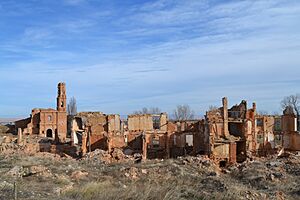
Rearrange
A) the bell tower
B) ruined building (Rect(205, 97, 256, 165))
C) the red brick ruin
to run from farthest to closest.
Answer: the bell tower < the red brick ruin < ruined building (Rect(205, 97, 256, 165))

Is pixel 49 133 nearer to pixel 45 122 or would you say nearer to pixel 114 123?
pixel 45 122

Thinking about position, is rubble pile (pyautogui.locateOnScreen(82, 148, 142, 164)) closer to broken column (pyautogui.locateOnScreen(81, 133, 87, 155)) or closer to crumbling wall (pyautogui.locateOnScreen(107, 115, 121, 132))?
broken column (pyautogui.locateOnScreen(81, 133, 87, 155))

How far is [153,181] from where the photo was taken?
16.5 metres

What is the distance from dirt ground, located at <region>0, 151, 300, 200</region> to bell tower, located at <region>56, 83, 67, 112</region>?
1109 inches

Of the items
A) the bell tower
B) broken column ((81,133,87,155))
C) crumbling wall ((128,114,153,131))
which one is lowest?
broken column ((81,133,87,155))

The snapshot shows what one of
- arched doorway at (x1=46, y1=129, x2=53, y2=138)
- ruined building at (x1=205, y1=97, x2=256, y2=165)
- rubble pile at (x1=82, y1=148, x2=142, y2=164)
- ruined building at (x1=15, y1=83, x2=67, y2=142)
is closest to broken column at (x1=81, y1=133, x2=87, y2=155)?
rubble pile at (x1=82, y1=148, x2=142, y2=164)

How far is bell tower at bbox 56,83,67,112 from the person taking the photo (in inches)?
2327

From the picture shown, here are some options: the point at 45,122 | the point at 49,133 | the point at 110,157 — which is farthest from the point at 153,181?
the point at 49,133

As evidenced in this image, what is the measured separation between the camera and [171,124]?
1572 inches

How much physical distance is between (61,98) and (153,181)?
45480 mm

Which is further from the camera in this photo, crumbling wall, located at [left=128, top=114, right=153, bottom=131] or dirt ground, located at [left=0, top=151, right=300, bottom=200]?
crumbling wall, located at [left=128, top=114, right=153, bottom=131]

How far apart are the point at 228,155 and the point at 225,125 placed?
2706mm

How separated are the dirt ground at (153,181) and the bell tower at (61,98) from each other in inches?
1109

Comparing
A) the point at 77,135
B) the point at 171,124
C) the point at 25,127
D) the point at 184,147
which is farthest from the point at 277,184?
the point at 25,127
